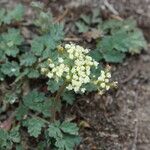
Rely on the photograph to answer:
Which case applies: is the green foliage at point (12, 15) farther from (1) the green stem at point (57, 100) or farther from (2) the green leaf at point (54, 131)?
(2) the green leaf at point (54, 131)

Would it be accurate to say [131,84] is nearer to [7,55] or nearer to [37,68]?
[37,68]

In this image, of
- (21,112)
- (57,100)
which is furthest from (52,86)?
(21,112)

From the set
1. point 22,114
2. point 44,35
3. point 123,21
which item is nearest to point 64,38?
point 44,35

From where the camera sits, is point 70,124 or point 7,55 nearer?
point 70,124

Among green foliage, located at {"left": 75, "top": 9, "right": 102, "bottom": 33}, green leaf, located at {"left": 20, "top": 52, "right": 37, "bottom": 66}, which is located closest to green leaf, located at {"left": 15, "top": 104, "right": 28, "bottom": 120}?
green leaf, located at {"left": 20, "top": 52, "right": 37, "bottom": 66}

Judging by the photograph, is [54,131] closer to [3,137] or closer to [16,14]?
[3,137]

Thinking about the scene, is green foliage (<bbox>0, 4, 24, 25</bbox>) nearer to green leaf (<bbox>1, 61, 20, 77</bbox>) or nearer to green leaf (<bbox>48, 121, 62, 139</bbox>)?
green leaf (<bbox>1, 61, 20, 77</bbox>)
